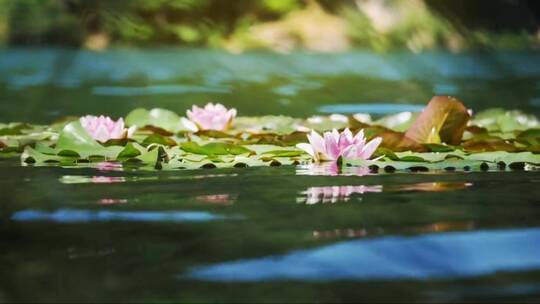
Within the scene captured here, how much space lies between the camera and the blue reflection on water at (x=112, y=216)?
45.0 inches

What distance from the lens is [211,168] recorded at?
5.35ft

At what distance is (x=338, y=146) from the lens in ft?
5.54

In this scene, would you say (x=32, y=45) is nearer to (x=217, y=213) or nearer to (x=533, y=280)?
(x=217, y=213)

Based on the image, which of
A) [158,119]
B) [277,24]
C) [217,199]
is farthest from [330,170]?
[277,24]

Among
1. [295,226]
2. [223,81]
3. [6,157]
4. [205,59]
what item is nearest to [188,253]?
[295,226]

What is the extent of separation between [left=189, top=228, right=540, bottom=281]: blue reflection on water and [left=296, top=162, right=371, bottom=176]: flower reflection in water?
0.51 metres

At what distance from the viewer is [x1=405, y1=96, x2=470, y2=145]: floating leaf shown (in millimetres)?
1899

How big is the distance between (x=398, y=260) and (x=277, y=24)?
8.84 ft

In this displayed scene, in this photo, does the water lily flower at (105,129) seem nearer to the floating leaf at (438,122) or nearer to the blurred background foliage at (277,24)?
the floating leaf at (438,122)

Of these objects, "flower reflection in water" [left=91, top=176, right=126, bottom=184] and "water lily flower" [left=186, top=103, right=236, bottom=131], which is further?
"water lily flower" [left=186, top=103, right=236, bottom=131]

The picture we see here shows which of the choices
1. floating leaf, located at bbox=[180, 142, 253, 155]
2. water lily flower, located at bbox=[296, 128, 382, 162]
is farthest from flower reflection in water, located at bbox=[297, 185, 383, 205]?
floating leaf, located at bbox=[180, 142, 253, 155]

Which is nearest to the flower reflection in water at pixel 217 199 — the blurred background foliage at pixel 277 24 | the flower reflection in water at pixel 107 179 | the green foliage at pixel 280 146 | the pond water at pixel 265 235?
the pond water at pixel 265 235

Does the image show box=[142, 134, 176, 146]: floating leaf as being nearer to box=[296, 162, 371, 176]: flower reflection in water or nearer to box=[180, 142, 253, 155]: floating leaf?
box=[180, 142, 253, 155]: floating leaf

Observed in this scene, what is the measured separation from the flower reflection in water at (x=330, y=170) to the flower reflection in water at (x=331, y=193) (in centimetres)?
16
